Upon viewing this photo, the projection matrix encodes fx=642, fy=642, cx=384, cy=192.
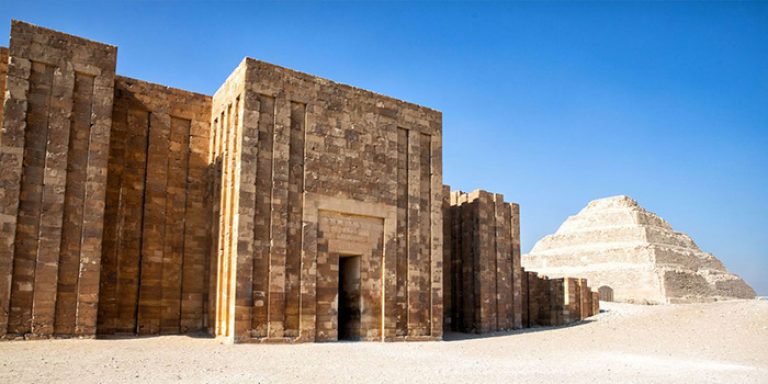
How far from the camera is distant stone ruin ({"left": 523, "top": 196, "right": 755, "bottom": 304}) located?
157ft

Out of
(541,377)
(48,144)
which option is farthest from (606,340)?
(48,144)

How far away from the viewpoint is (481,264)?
2222 centimetres

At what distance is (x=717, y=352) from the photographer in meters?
16.0

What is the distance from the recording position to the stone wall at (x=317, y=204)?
15859 millimetres

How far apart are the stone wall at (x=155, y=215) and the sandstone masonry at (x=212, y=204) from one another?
0.04 metres

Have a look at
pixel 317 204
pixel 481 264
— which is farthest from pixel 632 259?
pixel 317 204

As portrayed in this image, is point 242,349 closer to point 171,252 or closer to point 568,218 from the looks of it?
point 171,252

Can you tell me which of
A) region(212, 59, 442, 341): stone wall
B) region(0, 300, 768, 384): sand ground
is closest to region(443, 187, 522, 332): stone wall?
Result: region(0, 300, 768, 384): sand ground

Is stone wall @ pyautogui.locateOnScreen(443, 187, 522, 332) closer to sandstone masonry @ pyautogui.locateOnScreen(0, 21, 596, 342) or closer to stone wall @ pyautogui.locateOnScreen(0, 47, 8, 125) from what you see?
sandstone masonry @ pyautogui.locateOnScreen(0, 21, 596, 342)

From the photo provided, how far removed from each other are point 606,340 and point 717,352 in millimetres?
3157

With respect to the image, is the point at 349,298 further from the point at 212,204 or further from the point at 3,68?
the point at 3,68

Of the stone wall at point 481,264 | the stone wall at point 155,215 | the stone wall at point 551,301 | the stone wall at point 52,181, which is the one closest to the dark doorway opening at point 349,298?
the stone wall at point 155,215

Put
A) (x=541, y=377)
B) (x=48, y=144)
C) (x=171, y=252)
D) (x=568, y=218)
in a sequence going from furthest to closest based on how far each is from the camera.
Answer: (x=568, y=218), (x=171, y=252), (x=48, y=144), (x=541, y=377)

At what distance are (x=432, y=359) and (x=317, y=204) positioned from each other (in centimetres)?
533
